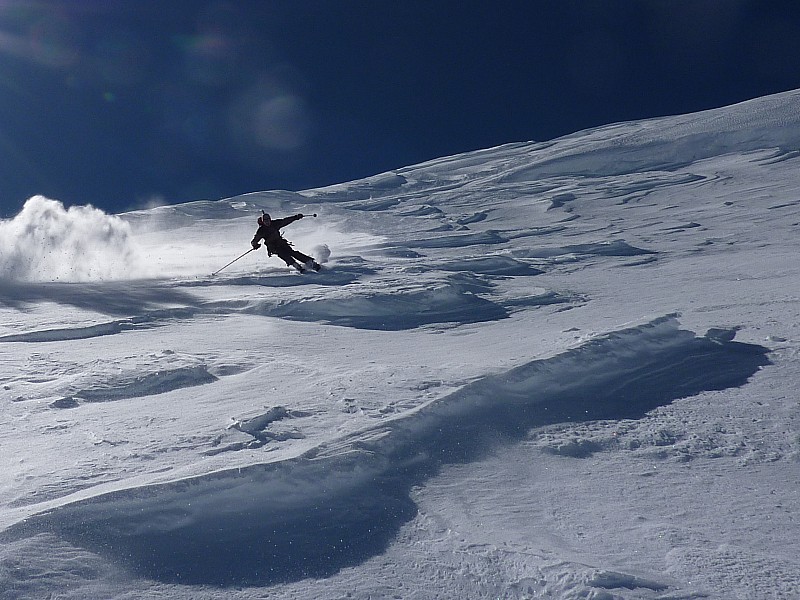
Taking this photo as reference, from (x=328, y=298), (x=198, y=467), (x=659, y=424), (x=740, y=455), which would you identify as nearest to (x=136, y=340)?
(x=328, y=298)

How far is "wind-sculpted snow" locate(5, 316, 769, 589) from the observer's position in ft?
10.7

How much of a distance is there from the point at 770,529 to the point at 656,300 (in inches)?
269

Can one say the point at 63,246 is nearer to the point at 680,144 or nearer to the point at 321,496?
the point at 321,496

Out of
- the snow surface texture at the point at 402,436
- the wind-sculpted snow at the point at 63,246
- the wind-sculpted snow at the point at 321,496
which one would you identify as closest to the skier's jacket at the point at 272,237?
the snow surface texture at the point at 402,436

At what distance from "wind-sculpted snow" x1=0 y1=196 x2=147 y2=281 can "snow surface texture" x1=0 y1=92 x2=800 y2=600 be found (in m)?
0.61

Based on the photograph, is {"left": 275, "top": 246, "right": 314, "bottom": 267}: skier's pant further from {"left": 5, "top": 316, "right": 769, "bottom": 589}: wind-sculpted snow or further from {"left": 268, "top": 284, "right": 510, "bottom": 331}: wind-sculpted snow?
{"left": 5, "top": 316, "right": 769, "bottom": 589}: wind-sculpted snow

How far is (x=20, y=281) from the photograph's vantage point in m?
12.3

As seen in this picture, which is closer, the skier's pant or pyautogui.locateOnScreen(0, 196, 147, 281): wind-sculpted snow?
pyautogui.locateOnScreen(0, 196, 147, 281): wind-sculpted snow

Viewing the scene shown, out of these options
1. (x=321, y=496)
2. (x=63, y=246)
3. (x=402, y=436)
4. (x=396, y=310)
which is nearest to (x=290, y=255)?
(x=396, y=310)

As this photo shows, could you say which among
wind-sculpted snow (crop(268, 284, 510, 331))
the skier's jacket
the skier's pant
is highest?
the skier's jacket

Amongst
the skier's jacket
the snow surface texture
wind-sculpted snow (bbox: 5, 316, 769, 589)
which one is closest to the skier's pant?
the skier's jacket

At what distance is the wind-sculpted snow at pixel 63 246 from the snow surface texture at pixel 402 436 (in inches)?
23.8

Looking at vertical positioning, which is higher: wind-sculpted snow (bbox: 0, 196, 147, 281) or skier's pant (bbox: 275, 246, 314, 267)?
wind-sculpted snow (bbox: 0, 196, 147, 281)

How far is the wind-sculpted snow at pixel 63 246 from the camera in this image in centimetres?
1327
